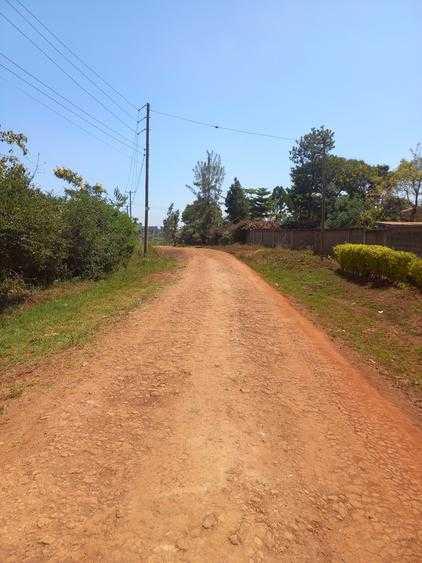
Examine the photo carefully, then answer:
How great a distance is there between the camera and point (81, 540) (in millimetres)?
3584

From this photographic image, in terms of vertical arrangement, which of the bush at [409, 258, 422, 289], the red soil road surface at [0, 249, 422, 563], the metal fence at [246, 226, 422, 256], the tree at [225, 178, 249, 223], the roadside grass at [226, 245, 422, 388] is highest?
the tree at [225, 178, 249, 223]

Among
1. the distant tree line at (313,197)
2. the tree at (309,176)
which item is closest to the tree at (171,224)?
the distant tree line at (313,197)

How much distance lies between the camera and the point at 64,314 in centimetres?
1209

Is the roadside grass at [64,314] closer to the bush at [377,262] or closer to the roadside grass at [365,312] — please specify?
the roadside grass at [365,312]

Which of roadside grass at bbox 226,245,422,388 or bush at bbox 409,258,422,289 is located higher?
bush at bbox 409,258,422,289

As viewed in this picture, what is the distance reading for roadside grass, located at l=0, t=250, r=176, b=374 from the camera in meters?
8.91

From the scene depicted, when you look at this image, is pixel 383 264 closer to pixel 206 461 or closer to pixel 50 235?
pixel 50 235

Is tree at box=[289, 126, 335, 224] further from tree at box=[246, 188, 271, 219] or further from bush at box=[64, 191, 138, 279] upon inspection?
bush at box=[64, 191, 138, 279]

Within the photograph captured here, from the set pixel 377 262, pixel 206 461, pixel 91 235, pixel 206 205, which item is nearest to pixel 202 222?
pixel 206 205

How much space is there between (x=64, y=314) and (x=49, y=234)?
4.46 meters

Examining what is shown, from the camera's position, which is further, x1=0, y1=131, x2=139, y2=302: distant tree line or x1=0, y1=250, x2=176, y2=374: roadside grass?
x1=0, y1=131, x2=139, y2=302: distant tree line

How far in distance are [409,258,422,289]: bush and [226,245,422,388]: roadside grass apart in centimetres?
32

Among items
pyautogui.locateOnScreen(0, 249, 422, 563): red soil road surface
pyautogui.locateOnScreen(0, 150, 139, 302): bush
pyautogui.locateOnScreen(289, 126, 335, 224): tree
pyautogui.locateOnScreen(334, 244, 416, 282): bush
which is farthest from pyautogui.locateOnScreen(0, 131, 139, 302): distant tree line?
pyautogui.locateOnScreen(289, 126, 335, 224): tree

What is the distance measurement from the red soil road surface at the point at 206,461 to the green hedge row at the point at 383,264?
853 centimetres
